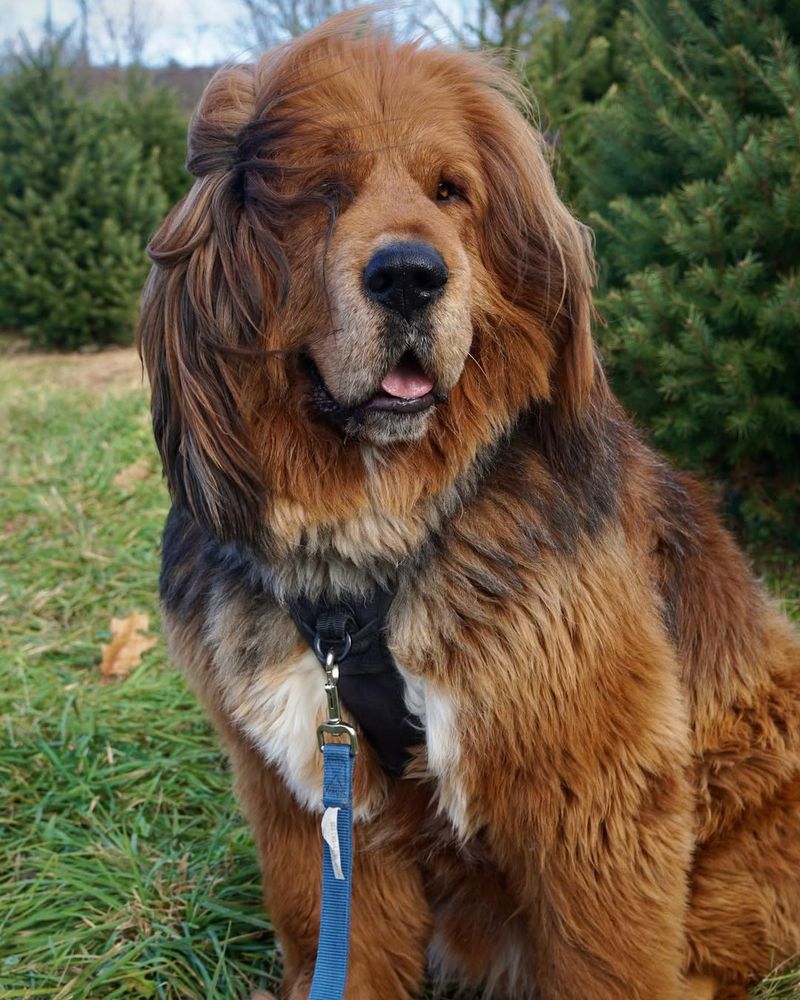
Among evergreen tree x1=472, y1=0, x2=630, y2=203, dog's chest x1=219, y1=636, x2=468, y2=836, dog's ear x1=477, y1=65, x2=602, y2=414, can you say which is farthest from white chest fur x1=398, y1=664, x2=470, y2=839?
evergreen tree x1=472, y1=0, x2=630, y2=203

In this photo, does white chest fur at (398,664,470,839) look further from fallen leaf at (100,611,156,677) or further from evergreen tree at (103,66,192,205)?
evergreen tree at (103,66,192,205)

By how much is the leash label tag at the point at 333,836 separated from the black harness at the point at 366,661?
0.23m

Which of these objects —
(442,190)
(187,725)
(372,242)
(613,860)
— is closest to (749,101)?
(442,190)

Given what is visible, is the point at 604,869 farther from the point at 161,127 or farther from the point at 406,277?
the point at 161,127

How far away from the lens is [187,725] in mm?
3883

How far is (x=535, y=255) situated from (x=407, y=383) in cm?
45

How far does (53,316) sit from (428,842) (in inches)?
348

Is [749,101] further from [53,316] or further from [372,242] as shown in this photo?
[53,316]

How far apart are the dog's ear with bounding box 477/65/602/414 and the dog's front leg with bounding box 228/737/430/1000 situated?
1.18 meters

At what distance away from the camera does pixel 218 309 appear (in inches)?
79.4

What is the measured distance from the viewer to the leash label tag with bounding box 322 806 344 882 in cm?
195

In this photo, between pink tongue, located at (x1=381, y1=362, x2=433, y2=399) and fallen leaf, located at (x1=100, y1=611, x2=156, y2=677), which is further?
fallen leaf, located at (x1=100, y1=611, x2=156, y2=677)

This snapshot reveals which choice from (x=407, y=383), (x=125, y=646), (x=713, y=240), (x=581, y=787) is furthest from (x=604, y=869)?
(x=125, y=646)

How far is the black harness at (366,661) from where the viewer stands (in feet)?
6.78
